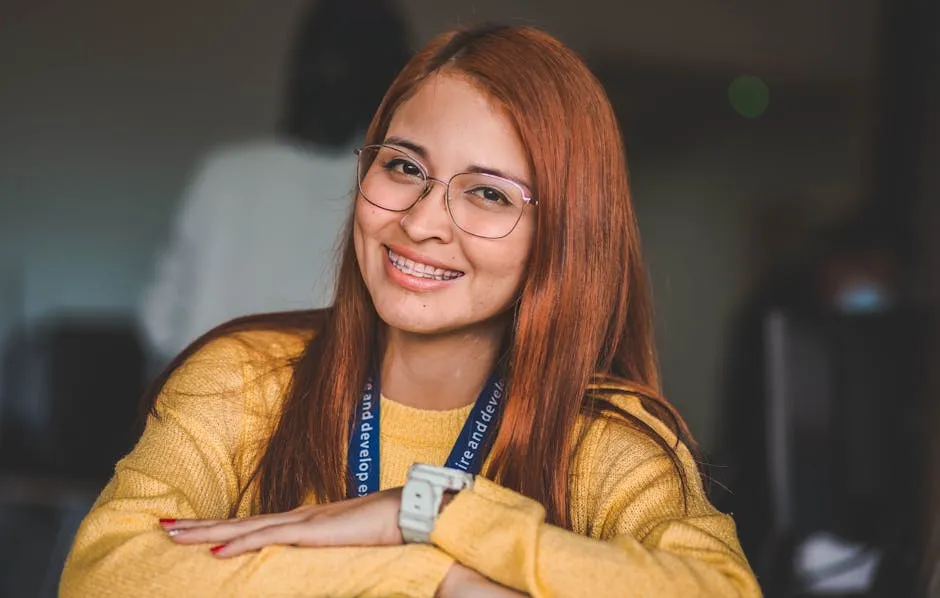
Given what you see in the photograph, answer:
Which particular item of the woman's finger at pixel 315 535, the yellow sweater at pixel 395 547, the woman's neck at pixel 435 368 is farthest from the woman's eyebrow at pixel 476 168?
the woman's finger at pixel 315 535

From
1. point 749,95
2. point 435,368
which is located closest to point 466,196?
point 435,368

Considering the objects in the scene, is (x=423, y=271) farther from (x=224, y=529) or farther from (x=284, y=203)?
(x=284, y=203)

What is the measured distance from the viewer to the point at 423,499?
163cm

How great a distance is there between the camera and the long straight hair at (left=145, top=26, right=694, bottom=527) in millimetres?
1855

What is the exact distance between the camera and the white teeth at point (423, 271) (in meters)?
1.88

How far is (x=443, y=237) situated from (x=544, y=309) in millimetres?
216

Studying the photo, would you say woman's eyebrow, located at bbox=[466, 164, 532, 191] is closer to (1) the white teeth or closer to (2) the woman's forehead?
(2) the woman's forehead

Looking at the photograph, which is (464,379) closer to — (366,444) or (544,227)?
(366,444)

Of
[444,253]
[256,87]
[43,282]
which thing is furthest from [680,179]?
[444,253]

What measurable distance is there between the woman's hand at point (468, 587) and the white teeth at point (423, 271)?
0.50m

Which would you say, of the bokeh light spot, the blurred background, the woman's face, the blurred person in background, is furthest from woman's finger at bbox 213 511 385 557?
the bokeh light spot

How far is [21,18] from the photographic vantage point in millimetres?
3979

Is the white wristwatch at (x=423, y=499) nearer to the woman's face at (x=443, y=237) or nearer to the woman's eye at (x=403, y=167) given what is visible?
the woman's face at (x=443, y=237)

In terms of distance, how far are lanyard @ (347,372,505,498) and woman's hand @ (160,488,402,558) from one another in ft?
0.71
